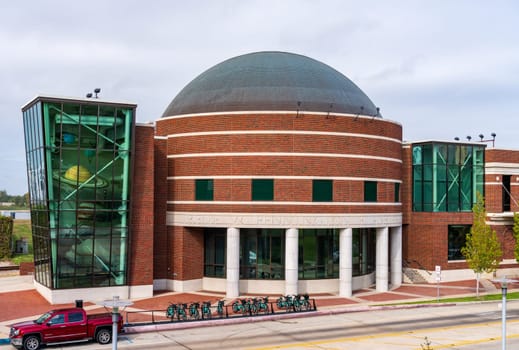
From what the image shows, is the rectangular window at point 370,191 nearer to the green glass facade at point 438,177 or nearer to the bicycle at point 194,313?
the green glass facade at point 438,177

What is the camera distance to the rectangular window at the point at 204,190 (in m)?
40.8

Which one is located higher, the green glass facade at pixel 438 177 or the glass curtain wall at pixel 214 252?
the green glass facade at pixel 438 177

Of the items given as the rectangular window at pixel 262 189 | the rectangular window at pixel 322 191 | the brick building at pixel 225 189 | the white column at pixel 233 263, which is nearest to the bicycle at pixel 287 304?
the brick building at pixel 225 189

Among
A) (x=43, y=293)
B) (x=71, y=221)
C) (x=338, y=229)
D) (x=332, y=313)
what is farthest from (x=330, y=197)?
(x=43, y=293)

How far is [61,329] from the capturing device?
25.9 metres

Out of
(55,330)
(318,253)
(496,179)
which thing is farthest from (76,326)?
(496,179)

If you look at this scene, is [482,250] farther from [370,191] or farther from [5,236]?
[5,236]

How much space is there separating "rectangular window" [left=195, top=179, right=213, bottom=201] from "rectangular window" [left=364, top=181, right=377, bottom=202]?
11.3m

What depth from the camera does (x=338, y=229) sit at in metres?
42.5

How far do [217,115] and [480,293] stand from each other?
23.4 meters

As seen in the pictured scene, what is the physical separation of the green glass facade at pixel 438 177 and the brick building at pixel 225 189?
2654mm

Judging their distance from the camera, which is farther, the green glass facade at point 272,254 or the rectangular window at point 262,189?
the green glass facade at point 272,254

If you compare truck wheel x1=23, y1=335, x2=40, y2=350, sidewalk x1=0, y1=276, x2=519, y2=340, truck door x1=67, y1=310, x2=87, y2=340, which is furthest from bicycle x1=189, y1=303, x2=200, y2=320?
truck wheel x1=23, y1=335, x2=40, y2=350

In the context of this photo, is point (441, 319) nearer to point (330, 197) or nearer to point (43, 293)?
point (330, 197)
